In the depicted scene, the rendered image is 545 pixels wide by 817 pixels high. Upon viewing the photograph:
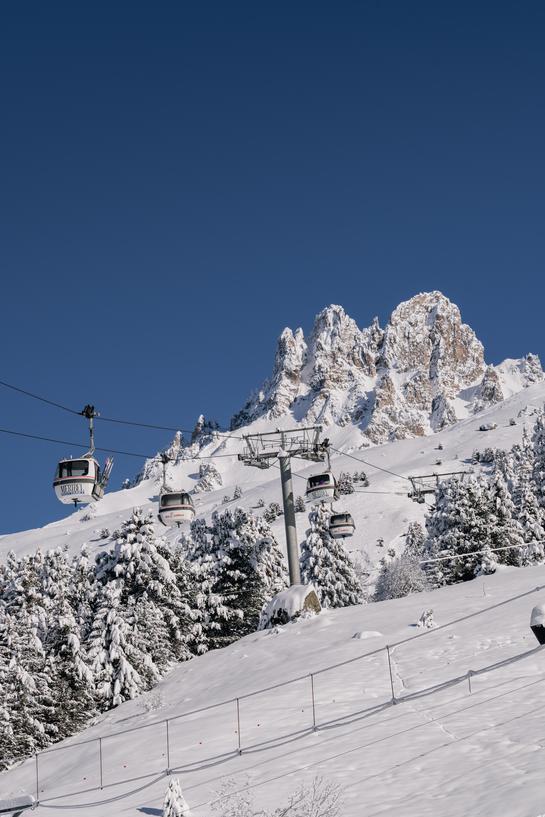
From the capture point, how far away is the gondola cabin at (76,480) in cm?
2105

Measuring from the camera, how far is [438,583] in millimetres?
55000

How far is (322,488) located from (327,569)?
91.4 ft

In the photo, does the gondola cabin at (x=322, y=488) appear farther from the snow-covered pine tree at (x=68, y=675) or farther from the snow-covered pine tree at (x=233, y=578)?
the snow-covered pine tree at (x=233, y=578)

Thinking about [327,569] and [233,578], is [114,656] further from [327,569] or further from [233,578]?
[327,569]

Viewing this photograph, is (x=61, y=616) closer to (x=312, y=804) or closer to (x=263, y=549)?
(x=263, y=549)

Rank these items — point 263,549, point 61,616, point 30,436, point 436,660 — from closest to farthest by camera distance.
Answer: point 436,660
point 30,436
point 61,616
point 263,549

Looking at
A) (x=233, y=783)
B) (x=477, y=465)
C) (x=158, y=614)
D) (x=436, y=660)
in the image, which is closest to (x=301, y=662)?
(x=436, y=660)

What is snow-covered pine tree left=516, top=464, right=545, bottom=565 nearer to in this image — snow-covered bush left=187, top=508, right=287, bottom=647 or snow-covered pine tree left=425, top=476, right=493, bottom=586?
snow-covered pine tree left=425, top=476, right=493, bottom=586

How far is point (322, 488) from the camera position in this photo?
121 ft

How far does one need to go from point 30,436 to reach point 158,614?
2396 centimetres

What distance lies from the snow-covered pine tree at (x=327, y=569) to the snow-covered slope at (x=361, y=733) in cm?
3364

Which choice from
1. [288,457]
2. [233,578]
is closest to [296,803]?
[288,457]

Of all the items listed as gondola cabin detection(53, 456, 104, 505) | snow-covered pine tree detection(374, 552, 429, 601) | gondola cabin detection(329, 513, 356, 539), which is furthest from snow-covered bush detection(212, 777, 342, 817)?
snow-covered pine tree detection(374, 552, 429, 601)

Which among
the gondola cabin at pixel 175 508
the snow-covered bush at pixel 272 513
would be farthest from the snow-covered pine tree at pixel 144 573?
the snow-covered bush at pixel 272 513
